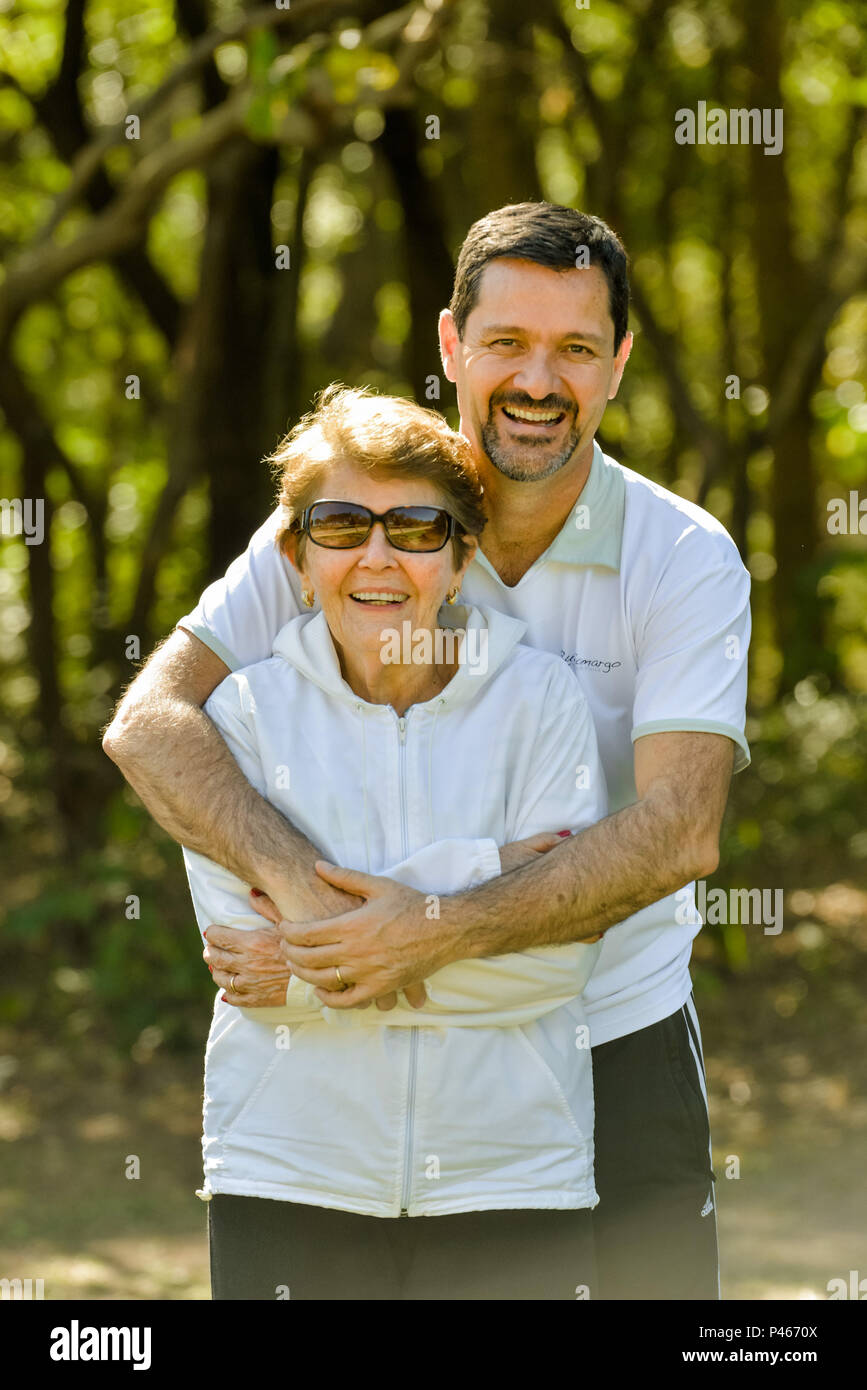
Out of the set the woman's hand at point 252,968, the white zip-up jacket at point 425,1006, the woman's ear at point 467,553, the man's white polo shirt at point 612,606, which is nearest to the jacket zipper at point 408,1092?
the white zip-up jacket at point 425,1006

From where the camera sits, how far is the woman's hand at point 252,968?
8.41 feet

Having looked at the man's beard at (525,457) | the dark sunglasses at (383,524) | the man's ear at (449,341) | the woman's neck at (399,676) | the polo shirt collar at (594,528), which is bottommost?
the woman's neck at (399,676)

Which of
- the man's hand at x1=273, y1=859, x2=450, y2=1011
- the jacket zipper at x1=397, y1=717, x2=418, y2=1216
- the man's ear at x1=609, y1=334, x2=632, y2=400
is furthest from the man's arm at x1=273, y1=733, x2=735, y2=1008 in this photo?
the man's ear at x1=609, y1=334, x2=632, y2=400

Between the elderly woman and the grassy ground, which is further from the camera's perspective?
the grassy ground

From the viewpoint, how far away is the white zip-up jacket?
98.8 inches

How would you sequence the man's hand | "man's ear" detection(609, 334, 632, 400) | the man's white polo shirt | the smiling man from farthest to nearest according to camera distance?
"man's ear" detection(609, 334, 632, 400)
the man's white polo shirt
the smiling man
the man's hand

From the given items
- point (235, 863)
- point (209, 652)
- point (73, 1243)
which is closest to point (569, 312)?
point (209, 652)

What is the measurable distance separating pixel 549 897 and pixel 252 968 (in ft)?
1.60

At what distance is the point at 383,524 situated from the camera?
2625 millimetres

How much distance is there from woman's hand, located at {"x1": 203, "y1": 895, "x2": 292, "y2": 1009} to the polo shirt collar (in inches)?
31.5

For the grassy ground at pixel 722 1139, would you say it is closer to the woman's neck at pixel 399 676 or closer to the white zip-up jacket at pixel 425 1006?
the white zip-up jacket at pixel 425 1006

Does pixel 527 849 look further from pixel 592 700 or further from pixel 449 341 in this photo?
pixel 449 341

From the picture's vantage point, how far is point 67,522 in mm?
12602

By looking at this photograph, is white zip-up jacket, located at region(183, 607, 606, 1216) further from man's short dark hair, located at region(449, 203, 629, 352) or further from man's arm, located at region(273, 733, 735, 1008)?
man's short dark hair, located at region(449, 203, 629, 352)
